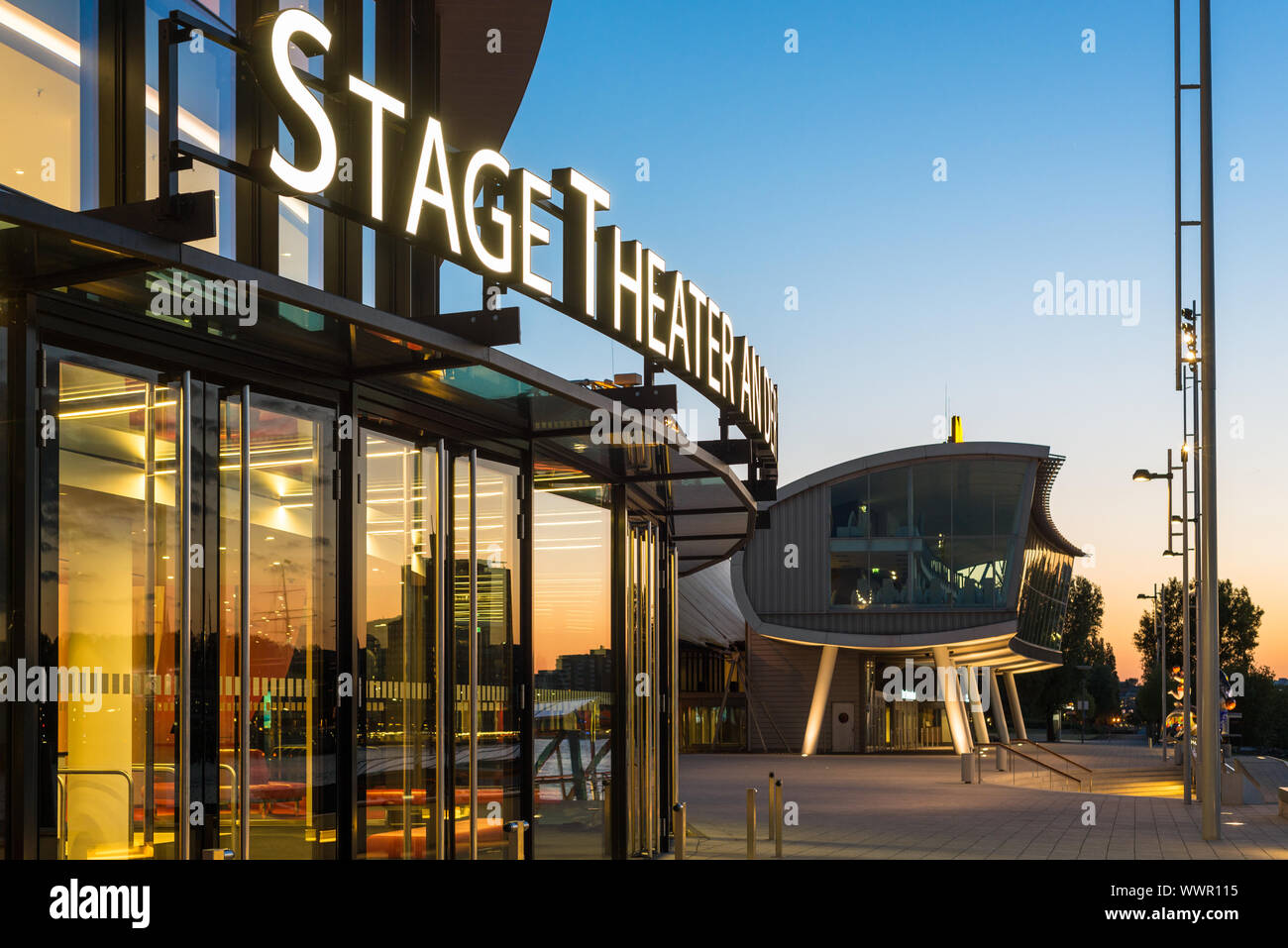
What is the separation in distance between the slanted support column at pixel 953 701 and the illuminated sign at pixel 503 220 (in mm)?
41265

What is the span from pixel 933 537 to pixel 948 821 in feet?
103

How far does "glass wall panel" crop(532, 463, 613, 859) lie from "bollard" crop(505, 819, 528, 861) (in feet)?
2.34

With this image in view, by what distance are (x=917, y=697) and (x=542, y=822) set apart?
51808 mm

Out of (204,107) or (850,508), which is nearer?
(204,107)

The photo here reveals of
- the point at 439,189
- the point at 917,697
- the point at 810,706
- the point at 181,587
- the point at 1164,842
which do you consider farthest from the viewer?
the point at 917,697

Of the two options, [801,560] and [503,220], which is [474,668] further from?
[801,560]

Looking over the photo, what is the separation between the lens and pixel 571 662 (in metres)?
15.2

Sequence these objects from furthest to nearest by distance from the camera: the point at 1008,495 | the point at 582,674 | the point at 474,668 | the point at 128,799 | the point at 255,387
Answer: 1. the point at 1008,495
2. the point at 582,674
3. the point at 474,668
4. the point at 255,387
5. the point at 128,799

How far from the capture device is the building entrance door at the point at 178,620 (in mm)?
8047

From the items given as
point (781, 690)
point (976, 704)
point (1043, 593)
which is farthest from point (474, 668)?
point (1043, 593)

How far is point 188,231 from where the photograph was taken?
7.01 metres

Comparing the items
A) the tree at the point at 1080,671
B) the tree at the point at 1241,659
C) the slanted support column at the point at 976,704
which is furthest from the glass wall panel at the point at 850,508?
the tree at the point at 1241,659

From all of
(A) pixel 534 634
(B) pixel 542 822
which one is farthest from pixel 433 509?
(B) pixel 542 822
